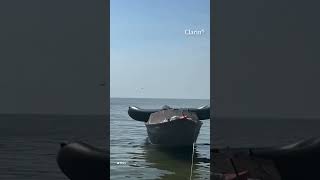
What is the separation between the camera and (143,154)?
373 centimetres

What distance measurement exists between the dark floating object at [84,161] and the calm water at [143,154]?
1.17 ft

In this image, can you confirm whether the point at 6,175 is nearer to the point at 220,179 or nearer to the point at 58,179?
the point at 58,179

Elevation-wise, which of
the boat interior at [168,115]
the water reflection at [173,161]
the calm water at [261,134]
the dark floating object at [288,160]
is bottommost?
the calm water at [261,134]

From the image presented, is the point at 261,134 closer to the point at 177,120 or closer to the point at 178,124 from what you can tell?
the point at 177,120

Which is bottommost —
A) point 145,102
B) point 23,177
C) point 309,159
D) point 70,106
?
point 70,106

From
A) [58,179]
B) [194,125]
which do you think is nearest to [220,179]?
[194,125]

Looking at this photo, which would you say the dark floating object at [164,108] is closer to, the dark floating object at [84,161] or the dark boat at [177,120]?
the dark boat at [177,120]

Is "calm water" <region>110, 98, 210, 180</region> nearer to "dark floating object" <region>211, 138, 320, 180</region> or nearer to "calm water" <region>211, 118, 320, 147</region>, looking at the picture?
"dark floating object" <region>211, 138, 320, 180</region>

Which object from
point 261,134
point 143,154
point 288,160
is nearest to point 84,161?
point 143,154

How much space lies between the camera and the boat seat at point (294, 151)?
4.75m

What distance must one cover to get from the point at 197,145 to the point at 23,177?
8310 mm

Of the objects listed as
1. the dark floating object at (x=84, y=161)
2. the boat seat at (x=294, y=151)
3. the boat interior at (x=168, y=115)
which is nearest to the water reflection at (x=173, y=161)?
the boat interior at (x=168, y=115)

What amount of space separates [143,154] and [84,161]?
2.32 feet

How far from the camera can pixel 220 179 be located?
3.79 metres
